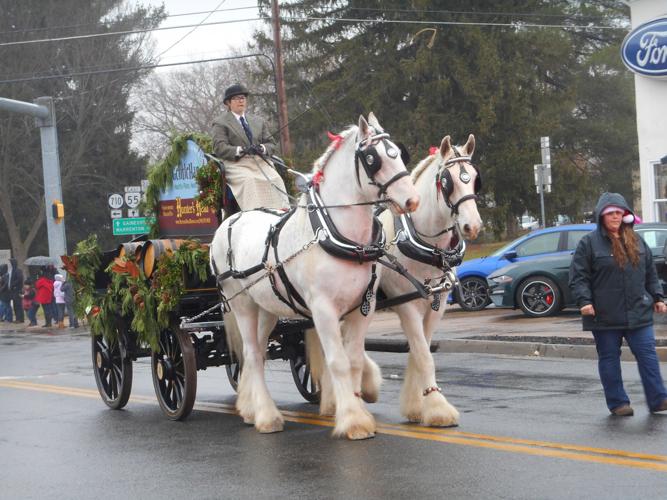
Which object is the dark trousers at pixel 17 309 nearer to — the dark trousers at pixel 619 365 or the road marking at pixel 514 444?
the road marking at pixel 514 444

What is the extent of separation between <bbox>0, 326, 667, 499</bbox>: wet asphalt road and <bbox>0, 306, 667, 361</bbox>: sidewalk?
191cm

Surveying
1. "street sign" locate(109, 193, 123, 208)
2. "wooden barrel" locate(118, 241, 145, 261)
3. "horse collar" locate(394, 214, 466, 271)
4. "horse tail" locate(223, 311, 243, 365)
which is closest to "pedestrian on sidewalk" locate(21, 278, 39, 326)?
"street sign" locate(109, 193, 123, 208)

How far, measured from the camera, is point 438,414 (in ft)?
28.8

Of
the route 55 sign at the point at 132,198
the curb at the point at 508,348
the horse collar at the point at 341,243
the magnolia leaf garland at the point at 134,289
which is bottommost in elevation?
the curb at the point at 508,348

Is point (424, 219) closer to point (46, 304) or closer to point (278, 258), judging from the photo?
point (278, 258)

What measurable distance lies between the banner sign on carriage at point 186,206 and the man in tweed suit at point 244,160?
678mm

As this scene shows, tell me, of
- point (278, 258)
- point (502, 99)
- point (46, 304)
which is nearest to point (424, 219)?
point (278, 258)

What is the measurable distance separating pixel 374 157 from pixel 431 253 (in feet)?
4.52

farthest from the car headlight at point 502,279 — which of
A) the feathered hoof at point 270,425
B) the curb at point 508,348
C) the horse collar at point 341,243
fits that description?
the horse collar at point 341,243

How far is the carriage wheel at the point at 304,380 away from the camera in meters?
10.8

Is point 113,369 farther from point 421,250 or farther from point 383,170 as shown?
point 383,170

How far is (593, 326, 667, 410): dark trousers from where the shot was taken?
351 inches

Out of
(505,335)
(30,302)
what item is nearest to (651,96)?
(505,335)

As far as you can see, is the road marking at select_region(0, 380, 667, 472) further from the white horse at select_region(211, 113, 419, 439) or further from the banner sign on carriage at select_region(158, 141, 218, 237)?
the banner sign on carriage at select_region(158, 141, 218, 237)
